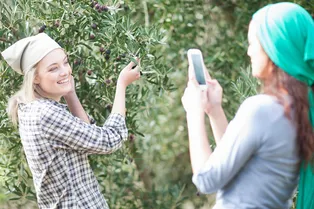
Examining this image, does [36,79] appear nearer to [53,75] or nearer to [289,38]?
[53,75]

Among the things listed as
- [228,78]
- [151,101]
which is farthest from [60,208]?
[228,78]

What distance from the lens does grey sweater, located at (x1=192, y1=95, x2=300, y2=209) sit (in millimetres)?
2273

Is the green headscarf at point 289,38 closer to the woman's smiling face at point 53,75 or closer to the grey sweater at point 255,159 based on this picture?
the grey sweater at point 255,159

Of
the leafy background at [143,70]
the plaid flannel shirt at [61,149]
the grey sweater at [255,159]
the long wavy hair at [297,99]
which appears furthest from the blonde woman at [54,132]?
the long wavy hair at [297,99]

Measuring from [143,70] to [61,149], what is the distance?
2.45ft

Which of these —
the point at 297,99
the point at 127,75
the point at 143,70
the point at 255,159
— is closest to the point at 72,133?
the point at 127,75

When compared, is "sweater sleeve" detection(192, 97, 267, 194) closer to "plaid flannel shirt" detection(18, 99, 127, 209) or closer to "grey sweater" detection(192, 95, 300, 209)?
"grey sweater" detection(192, 95, 300, 209)

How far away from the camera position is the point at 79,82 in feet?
12.7

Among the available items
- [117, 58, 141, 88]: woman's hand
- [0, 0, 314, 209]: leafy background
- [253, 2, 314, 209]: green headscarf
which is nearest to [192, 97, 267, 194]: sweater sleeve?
[253, 2, 314, 209]: green headscarf

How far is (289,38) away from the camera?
232 centimetres

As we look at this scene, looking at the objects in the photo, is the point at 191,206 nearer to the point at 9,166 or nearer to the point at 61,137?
the point at 9,166

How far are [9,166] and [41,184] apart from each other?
3.81ft

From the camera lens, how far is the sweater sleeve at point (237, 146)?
2.27 metres

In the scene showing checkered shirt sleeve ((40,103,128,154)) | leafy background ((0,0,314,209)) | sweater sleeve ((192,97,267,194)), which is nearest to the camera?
sweater sleeve ((192,97,267,194))
